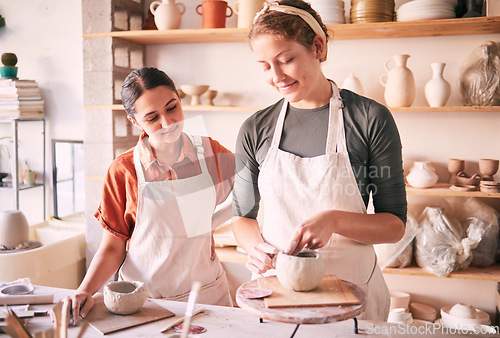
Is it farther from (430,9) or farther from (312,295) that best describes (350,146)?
(430,9)

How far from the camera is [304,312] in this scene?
38.4 inches

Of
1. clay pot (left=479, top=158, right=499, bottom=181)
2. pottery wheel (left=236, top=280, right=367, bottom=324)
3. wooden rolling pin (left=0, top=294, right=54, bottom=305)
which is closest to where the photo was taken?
pottery wheel (left=236, top=280, right=367, bottom=324)

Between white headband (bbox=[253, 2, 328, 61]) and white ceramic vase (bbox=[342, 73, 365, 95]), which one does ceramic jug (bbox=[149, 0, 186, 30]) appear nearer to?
white ceramic vase (bbox=[342, 73, 365, 95])

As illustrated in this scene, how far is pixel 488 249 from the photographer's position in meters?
2.56

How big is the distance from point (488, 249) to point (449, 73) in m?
1.02

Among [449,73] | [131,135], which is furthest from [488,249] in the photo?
[131,135]

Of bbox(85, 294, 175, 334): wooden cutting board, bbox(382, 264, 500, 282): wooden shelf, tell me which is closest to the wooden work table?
bbox(85, 294, 175, 334): wooden cutting board

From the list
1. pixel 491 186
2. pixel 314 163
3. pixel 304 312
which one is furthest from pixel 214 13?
pixel 304 312

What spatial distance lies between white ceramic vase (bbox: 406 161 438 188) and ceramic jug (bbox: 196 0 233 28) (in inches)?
55.0

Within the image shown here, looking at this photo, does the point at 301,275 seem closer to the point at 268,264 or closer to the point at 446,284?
the point at 268,264

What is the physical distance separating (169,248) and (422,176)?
1.61m

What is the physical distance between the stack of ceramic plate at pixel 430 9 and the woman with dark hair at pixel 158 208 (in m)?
1.54

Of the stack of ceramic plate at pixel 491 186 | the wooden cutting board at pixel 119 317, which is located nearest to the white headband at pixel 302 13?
the wooden cutting board at pixel 119 317

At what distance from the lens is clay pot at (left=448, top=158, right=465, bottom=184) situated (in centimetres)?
264
